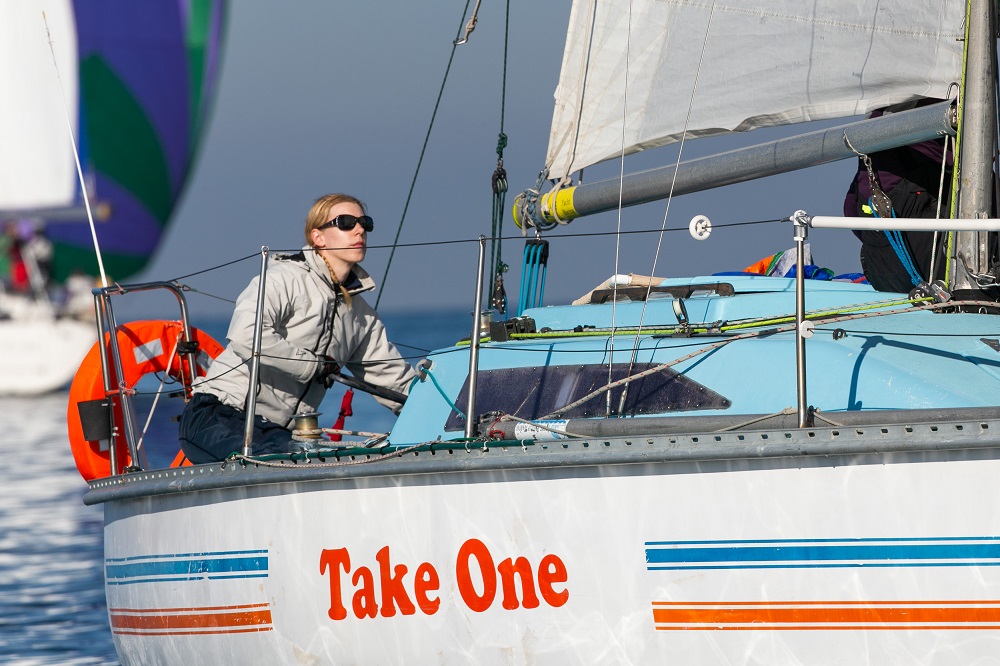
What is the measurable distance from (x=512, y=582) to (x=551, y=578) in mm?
153

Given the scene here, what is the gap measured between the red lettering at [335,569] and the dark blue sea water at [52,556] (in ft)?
2.98

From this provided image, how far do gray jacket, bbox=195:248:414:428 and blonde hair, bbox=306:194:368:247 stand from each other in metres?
0.12

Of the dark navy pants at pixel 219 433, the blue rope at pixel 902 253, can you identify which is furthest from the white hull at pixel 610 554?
the blue rope at pixel 902 253

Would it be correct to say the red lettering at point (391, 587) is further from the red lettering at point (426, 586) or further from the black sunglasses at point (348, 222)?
the black sunglasses at point (348, 222)

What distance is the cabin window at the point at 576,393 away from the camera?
16.9 feet

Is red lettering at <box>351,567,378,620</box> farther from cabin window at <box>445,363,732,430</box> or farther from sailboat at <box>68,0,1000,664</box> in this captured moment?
cabin window at <box>445,363,732,430</box>

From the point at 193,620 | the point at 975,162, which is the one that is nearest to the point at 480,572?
the point at 193,620

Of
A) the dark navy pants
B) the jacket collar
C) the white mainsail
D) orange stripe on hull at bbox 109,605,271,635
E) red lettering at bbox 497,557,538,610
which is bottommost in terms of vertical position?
orange stripe on hull at bbox 109,605,271,635

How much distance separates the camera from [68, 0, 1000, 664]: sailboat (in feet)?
14.6

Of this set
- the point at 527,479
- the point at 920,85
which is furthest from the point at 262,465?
the point at 920,85

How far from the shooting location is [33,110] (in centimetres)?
3319

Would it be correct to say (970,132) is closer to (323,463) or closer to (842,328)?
(842,328)

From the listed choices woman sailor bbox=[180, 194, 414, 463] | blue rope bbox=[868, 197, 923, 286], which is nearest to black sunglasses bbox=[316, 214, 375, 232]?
woman sailor bbox=[180, 194, 414, 463]

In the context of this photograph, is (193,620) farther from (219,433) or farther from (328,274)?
(328,274)
